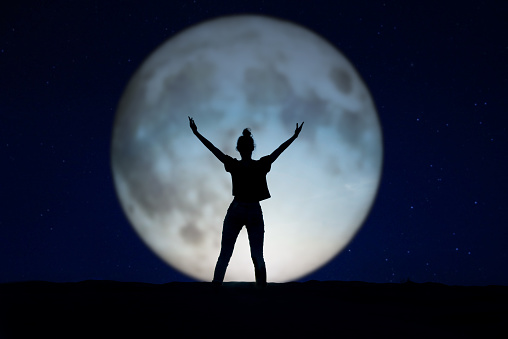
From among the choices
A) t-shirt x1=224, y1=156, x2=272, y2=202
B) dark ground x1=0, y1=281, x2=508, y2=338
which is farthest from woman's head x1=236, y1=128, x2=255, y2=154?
dark ground x1=0, y1=281, x2=508, y2=338

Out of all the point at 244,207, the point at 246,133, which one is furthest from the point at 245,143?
the point at 244,207

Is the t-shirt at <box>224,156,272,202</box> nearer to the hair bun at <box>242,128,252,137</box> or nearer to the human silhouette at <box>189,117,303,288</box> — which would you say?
the human silhouette at <box>189,117,303,288</box>

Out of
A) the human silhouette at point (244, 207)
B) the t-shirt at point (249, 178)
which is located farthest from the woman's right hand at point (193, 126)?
the t-shirt at point (249, 178)

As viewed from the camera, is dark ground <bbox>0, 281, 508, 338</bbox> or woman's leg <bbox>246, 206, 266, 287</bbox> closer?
dark ground <bbox>0, 281, 508, 338</bbox>

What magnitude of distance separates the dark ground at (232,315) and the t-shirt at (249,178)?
134cm

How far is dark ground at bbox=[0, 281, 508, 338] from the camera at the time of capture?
9.89 ft

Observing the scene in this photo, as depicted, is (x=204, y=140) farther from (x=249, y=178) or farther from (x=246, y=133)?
(x=249, y=178)

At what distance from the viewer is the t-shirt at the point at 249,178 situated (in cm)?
572

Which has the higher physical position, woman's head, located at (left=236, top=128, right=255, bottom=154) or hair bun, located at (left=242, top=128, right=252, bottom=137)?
hair bun, located at (left=242, top=128, right=252, bottom=137)

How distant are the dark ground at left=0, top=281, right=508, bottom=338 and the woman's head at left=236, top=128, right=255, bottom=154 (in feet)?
6.41

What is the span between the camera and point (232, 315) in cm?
341

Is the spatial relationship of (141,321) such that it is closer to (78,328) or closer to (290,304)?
(78,328)

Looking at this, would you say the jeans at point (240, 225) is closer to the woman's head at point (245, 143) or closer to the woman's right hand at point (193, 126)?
the woman's head at point (245, 143)

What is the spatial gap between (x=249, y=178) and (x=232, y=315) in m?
2.56
